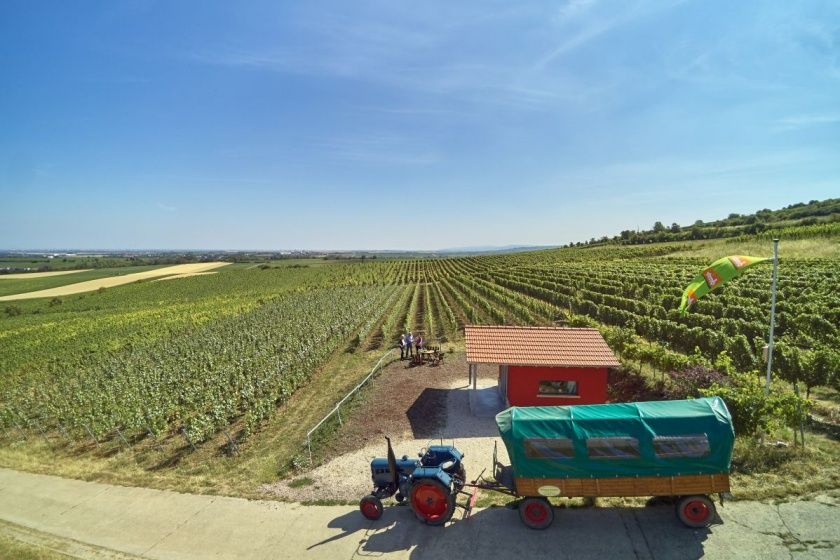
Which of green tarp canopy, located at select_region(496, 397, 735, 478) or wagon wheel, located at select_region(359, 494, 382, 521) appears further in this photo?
wagon wheel, located at select_region(359, 494, 382, 521)

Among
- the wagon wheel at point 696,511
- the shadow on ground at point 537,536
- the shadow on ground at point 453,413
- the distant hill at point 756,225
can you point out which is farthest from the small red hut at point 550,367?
the distant hill at point 756,225

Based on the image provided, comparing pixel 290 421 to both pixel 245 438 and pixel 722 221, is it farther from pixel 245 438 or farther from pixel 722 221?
pixel 722 221

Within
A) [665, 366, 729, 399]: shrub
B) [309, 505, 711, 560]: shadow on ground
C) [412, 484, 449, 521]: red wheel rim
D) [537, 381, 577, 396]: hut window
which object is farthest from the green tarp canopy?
[537, 381, 577, 396]: hut window

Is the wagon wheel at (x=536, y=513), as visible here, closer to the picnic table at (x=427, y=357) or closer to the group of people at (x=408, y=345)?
the picnic table at (x=427, y=357)

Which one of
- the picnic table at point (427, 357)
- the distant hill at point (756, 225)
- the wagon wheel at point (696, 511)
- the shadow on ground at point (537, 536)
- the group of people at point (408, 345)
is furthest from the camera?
the distant hill at point (756, 225)

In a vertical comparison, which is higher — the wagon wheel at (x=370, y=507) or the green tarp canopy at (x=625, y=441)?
the green tarp canopy at (x=625, y=441)

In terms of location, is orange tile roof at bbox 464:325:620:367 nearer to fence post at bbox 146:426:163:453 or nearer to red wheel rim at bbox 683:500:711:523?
red wheel rim at bbox 683:500:711:523

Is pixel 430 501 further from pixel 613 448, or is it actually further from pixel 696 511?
pixel 696 511
